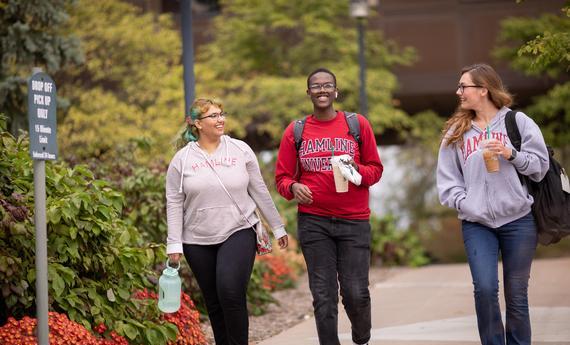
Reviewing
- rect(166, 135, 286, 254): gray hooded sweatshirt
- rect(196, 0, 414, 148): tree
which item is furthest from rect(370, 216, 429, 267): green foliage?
rect(166, 135, 286, 254): gray hooded sweatshirt

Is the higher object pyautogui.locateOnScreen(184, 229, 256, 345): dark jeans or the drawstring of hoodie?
the drawstring of hoodie

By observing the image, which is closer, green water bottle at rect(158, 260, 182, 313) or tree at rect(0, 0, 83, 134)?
green water bottle at rect(158, 260, 182, 313)

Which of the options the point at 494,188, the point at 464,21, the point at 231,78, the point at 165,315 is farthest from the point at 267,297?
the point at 464,21

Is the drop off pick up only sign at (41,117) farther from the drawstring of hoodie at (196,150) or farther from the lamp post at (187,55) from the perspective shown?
the lamp post at (187,55)

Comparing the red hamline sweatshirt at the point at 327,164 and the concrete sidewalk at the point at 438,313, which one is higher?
the red hamline sweatshirt at the point at 327,164

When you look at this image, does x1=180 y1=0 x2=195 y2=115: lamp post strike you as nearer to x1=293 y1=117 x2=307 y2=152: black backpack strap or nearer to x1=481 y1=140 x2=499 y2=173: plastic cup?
x1=293 y1=117 x2=307 y2=152: black backpack strap

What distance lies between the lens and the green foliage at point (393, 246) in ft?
64.0

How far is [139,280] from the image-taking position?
27.1 feet

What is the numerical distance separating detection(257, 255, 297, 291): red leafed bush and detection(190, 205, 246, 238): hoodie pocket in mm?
5347

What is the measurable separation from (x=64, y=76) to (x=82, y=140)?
2010 mm

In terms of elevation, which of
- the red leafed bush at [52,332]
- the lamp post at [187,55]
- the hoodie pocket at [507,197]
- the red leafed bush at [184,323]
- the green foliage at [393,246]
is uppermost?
the lamp post at [187,55]

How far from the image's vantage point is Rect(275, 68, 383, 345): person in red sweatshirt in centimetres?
687

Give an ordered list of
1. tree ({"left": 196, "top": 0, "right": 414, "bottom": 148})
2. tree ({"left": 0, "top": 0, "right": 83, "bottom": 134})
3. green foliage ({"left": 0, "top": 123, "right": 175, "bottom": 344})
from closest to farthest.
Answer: green foliage ({"left": 0, "top": 123, "right": 175, "bottom": 344}) → tree ({"left": 0, "top": 0, "right": 83, "bottom": 134}) → tree ({"left": 196, "top": 0, "right": 414, "bottom": 148})

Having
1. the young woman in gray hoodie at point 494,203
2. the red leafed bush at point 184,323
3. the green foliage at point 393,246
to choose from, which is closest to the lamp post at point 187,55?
the red leafed bush at point 184,323
